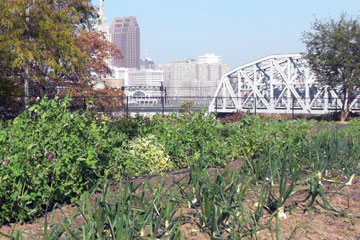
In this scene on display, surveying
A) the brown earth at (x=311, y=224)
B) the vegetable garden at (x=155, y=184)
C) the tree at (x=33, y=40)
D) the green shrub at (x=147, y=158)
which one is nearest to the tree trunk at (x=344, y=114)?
the tree at (x=33, y=40)

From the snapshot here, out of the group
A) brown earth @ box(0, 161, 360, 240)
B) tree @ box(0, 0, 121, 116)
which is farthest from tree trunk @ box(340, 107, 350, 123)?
brown earth @ box(0, 161, 360, 240)

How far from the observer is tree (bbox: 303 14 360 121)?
100 ft

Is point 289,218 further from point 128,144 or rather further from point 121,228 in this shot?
point 128,144

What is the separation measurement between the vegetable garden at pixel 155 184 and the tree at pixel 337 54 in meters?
23.4

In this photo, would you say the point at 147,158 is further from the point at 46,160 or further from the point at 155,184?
the point at 46,160

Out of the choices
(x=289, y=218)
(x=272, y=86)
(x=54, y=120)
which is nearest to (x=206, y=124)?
(x=54, y=120)

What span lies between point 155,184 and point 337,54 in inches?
1028

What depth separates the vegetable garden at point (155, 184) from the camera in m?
4.31

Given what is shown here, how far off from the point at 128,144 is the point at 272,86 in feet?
215

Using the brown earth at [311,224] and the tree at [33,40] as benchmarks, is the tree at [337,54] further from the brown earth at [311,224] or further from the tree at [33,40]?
the brown earth at [311,224]

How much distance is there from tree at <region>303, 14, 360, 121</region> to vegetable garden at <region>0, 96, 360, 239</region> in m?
23.4

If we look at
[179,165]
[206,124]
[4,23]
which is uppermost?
[4,23]

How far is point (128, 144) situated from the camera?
831 centimetres

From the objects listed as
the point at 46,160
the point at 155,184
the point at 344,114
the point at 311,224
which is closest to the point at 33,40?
the point at 155,184
